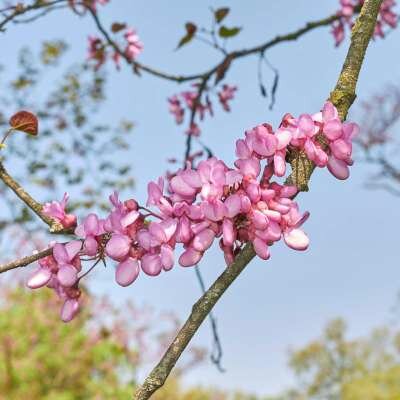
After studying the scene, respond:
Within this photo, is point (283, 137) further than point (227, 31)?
No

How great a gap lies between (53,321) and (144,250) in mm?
5170

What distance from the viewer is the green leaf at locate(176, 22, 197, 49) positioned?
95.8 inches

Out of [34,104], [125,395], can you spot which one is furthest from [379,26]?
[34,104]

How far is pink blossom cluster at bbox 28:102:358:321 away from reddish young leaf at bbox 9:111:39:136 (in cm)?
27

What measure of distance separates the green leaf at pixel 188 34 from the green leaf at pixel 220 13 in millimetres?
103

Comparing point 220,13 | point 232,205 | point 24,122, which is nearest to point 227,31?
point 220,13

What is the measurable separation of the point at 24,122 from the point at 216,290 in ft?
1.74

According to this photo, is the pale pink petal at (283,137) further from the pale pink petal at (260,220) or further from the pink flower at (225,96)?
the pink flower at (225,96)

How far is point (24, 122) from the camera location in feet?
3.79

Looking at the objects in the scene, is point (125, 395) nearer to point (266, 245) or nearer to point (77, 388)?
point (77, 388)

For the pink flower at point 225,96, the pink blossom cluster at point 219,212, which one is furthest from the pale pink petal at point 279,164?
the pink flower at point 225,96

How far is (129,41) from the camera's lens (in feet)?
10.2

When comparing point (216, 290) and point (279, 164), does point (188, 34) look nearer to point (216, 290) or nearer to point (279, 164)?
point (279, 164)

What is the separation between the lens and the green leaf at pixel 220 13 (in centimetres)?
242
